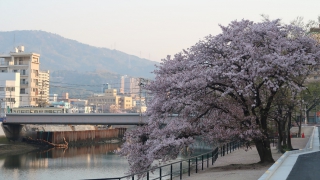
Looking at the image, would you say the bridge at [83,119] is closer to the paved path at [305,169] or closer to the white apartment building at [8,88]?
the white apartment building at [8,88]

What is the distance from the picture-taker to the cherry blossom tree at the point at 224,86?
81.7ft

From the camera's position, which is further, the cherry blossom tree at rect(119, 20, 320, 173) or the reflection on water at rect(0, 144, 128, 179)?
the reflection on water at rect(0, 144, 128, 179)

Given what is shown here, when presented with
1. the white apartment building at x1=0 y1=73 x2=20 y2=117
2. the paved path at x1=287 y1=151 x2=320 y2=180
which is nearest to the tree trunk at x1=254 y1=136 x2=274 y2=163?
the paved path at x1=287 y1=151 x2=320 y2=180

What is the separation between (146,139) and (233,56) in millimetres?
7359

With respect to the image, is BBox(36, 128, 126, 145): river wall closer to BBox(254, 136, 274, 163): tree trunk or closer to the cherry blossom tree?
the cherry blossom tree

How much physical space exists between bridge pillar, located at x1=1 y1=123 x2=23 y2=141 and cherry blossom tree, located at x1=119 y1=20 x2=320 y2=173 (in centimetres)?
5456

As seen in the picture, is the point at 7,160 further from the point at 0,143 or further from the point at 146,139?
the point at 146,139

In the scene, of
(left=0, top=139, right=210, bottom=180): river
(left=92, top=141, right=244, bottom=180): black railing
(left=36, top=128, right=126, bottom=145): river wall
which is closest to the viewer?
(left=92, top=141, right=244, bottom=180): black railing

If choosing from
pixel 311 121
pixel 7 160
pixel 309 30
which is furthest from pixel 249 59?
pixel 311 121

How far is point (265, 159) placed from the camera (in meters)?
27.0

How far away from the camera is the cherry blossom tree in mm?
24906

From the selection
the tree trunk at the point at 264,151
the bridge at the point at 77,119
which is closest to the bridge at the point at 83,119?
the bridge at the point at 77,119

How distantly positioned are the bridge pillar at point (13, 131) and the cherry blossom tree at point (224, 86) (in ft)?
179

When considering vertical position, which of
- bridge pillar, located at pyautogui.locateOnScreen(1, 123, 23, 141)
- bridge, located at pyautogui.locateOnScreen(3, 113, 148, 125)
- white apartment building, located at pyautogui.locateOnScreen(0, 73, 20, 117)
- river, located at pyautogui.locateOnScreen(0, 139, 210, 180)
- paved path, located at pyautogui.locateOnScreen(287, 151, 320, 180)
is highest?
white apartment building, located at pyautogui.locateOnScreen(0, 73, 20, 117)
